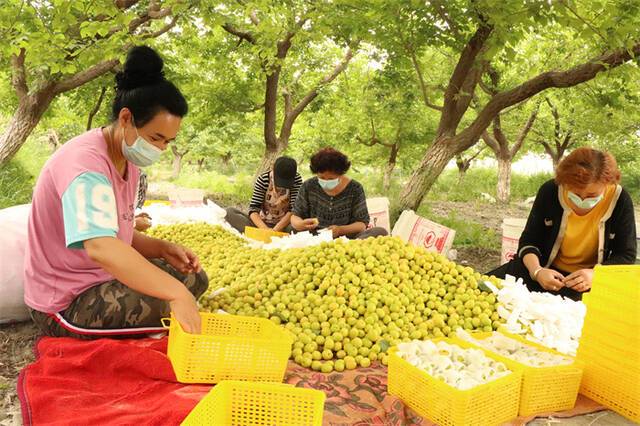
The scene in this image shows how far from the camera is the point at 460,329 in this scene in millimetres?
2428

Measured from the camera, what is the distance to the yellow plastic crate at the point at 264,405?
1449mm

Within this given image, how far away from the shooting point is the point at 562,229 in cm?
336

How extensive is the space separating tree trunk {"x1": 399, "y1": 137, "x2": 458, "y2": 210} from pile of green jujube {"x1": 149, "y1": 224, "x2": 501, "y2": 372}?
3.41m

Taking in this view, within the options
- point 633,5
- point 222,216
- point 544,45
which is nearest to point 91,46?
point 222,216

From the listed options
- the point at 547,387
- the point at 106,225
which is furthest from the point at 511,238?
the point at 106,225

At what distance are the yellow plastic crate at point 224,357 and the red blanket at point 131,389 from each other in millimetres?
75

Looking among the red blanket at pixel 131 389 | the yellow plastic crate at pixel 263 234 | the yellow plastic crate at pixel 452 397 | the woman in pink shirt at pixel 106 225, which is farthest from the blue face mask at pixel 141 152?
the yellow plastic crate at pixel 263 234

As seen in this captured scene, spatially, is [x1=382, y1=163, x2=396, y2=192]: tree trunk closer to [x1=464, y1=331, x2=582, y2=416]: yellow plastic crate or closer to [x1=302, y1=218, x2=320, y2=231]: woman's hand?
[x1=302, y1=218, x2=320, y2=231]: woman's hand

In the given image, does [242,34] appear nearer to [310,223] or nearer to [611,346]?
[310,223]

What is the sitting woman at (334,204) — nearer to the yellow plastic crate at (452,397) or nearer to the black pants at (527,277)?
the black pants at (527,277)

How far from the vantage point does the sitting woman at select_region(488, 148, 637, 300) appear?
2971 millimetres

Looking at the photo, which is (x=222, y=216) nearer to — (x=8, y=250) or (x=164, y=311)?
(x=8, y=250)

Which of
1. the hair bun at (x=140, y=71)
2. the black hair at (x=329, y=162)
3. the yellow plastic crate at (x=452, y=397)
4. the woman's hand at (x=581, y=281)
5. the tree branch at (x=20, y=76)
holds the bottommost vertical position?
the yellow plastic crate at (x=452, y=397)

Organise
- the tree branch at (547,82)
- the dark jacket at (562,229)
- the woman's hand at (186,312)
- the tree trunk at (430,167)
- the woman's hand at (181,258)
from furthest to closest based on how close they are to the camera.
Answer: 1. the tree trunk at (430,167)
2. the tree branch at (547,82)
3. the dark jacket at (562,229)
4. the woman's hand at (181,258)
5. the woman's hand at (186,312)
